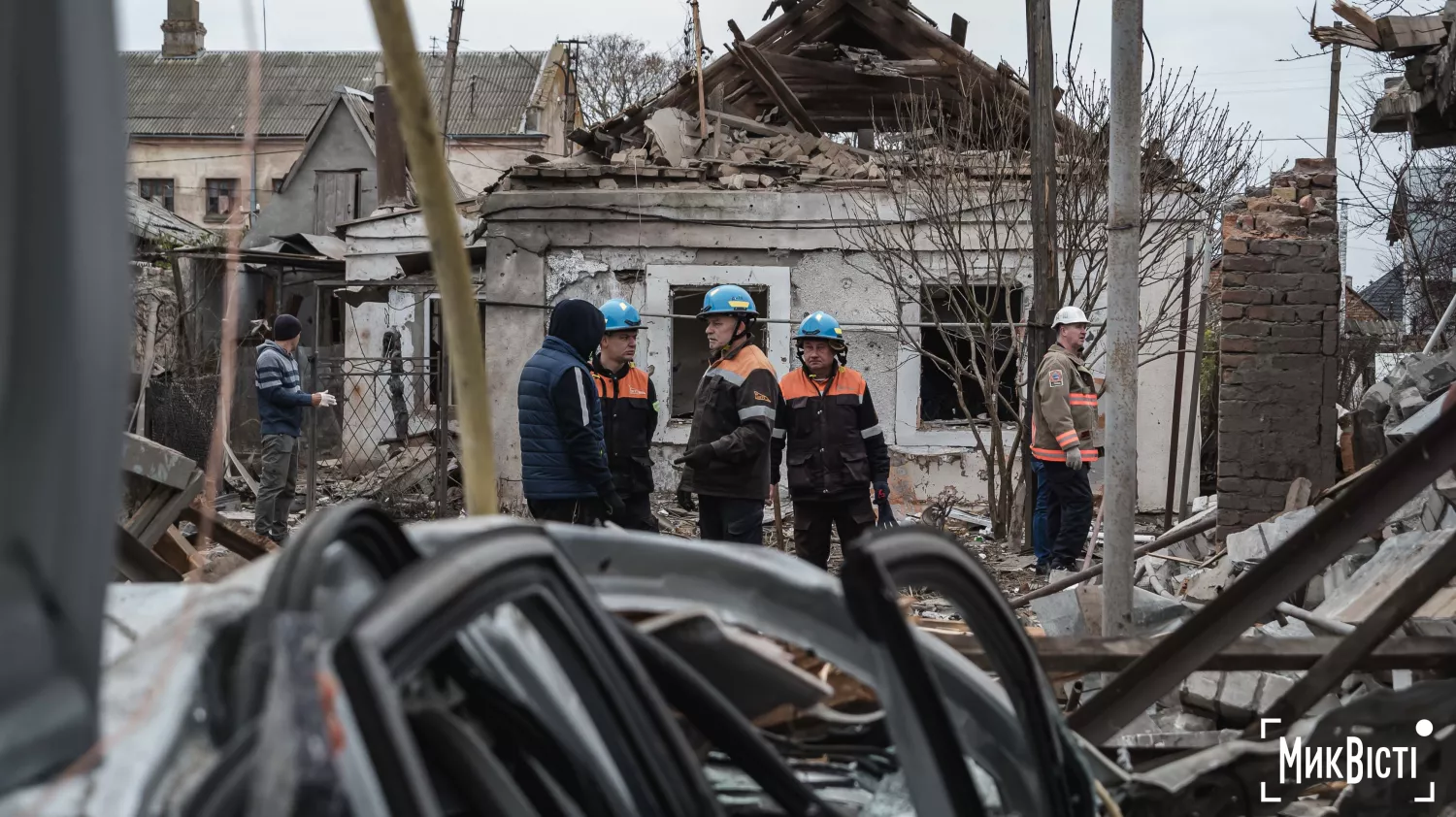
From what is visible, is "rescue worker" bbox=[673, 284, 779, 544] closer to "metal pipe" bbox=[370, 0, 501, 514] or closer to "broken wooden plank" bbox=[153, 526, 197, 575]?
"broken wooden plank" bbox=[153, 526, 197, 575]

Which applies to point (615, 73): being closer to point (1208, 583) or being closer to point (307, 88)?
point (307, 88)

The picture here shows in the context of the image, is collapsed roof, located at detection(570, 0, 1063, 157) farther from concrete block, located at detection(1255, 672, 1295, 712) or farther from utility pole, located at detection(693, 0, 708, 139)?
concrete block, located at detection(1255, 672, 1295, 712)

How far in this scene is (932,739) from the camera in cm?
175

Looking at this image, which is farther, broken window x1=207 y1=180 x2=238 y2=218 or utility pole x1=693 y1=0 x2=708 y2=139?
broken window x1=207 y1=180 x2=238 y2=218

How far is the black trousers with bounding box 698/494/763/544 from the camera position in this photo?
7.07 meters

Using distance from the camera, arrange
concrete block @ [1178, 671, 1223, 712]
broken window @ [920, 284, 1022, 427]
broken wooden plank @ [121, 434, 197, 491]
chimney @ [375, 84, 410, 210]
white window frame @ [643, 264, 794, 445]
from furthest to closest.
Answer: chimney @ [375, 84, 410, 210] < white window frame @ [643, 264, 794, 445] < broken window @ [920, 284, 1022, 427] < broken wooden plank @ [121, 434, 197, 491] < concrete block @ [1178, 671, 1223, 712]

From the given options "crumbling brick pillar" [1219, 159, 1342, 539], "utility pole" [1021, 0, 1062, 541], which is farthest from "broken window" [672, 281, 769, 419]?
"crumbling brick pillar" [1219, 159, 1342, 539]

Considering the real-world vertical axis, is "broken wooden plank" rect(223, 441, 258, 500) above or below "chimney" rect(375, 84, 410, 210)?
below

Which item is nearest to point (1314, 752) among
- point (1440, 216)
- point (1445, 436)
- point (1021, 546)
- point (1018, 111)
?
point (1445, 436)

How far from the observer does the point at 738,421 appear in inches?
279

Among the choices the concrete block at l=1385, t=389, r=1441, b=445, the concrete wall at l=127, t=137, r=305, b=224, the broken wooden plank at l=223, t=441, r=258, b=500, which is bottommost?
the broken wooden plank at l=223, t=441, r=258, b=500

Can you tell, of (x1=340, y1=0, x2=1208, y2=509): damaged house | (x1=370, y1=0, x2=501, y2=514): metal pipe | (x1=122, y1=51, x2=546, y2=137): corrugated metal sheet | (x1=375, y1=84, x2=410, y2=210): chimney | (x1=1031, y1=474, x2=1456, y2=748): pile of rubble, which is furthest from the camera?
(x1=122, y1=51, x2=546, y2=137): corrugated metal sheet

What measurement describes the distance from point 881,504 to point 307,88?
145 ft

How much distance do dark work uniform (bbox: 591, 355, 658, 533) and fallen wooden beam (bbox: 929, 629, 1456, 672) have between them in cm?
399
